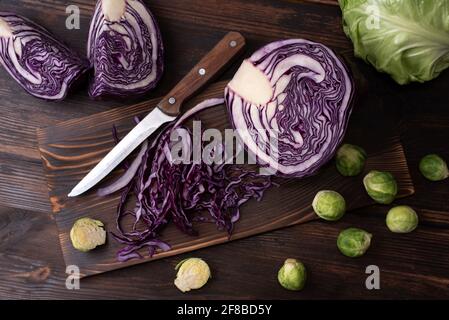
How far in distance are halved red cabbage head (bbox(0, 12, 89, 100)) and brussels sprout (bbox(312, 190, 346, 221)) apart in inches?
47.4

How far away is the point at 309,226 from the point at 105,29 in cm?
128

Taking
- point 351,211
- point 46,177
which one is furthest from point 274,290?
point 46,177

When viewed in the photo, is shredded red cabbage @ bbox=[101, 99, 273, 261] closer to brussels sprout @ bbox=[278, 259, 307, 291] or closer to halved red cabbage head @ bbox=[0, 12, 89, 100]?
brussels sprout @ bbox=[278, 259, 307, 291]

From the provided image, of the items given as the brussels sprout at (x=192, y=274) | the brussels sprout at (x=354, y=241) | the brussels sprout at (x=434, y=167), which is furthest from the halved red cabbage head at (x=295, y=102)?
the brussels sprout at (x=192, y=274)

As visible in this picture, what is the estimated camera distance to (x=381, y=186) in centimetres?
270

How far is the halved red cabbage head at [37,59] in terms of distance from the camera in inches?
110

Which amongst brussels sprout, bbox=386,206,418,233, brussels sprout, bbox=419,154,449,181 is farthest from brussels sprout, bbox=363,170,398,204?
brussels sprout, bbox=419,154,449,181

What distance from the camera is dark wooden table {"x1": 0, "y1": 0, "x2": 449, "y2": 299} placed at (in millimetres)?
2832

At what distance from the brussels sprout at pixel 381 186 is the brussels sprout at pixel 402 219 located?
6 cm

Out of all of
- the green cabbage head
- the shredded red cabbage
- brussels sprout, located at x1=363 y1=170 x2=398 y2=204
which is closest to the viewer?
the green cabbage head

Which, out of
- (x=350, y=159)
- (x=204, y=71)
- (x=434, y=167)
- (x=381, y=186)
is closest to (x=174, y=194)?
(x=204, y=71)

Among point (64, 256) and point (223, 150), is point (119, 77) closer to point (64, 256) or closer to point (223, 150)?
point (223, 150)

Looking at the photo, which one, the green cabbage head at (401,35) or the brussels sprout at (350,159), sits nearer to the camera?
the green cabbage head at (401,35)

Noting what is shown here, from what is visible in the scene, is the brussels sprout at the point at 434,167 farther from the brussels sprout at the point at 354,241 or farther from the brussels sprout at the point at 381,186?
the brussels sprout at the point at 354,241
